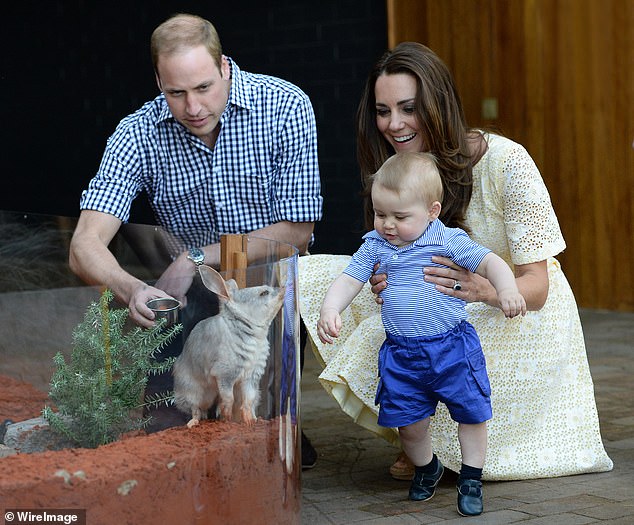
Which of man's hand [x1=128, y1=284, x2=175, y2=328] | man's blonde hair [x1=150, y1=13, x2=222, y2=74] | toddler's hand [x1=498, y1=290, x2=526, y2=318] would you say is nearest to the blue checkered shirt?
man's blonde hair [x1=150, y1=13, x2=222, y2=74]

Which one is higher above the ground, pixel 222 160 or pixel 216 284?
pixel 222 160

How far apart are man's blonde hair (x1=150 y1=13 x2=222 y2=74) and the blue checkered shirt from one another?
0.70 ft

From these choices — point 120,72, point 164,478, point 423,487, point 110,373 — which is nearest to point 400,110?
point 423,487

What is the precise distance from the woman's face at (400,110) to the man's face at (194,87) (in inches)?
17.9

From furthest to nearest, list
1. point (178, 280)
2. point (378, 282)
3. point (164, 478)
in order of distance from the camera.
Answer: point (378, 282) → point (178, 280) → point (164, 478)

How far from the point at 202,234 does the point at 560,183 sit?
4.12m

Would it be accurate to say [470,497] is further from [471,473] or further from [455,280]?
[455,280]

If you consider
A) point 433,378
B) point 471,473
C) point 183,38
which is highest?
point 183,38

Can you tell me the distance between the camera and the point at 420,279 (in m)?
2.92

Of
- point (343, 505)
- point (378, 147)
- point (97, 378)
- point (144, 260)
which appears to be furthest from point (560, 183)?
point (97, 378)

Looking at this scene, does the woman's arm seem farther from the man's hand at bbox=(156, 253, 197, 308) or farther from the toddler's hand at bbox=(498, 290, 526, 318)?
the man's hand at bbox=(156, 253, 197, 308)

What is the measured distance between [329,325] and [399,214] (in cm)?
32

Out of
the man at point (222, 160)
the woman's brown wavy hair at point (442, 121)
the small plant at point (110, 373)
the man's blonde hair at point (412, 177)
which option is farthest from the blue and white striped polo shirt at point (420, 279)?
the small plant at point (110, 373)

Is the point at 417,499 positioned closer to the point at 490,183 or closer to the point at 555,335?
the point at 555,335
